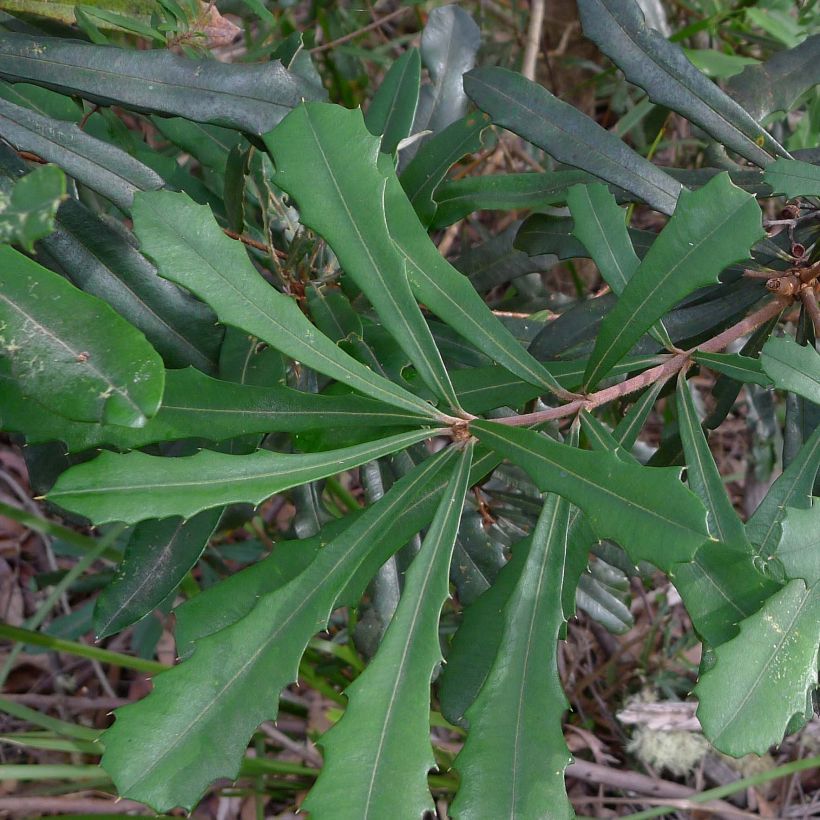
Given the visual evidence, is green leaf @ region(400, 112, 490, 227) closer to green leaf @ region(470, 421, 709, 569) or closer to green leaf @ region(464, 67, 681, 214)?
green leaf @ region(464, 67, 681, 214)

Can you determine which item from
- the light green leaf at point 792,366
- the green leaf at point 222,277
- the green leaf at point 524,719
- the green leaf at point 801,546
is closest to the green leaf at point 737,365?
the light green leaf at point 792,366

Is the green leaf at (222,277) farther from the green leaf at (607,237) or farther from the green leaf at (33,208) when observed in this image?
the green leaf at (607,237)

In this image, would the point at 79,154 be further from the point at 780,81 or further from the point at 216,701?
the point at 780,81

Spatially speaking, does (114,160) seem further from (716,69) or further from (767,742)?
(716,69)

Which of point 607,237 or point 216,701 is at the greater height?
point 607,237

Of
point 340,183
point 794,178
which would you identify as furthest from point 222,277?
point 794,178

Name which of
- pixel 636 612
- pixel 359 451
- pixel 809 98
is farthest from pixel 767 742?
pixel 636 612

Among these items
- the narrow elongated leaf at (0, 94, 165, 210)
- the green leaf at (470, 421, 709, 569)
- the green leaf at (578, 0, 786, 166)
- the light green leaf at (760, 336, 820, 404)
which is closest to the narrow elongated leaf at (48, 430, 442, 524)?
the green leaf at (470, 421, 709, 569)
